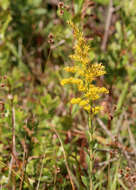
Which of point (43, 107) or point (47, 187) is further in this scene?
point (43, 107)

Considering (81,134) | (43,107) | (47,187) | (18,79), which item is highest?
(18,79)

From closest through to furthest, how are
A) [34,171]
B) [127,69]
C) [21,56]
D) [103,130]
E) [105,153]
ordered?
1. [34,171]
2. [105,153]
3. [103,130]
4. [127,69]
5. [21,56]

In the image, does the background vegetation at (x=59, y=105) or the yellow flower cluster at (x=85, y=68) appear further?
the background vegetation at (x=59, y=105)

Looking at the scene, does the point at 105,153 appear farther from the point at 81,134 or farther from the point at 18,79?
the point at 18,79

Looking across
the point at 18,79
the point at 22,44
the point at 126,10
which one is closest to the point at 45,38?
the point at 22,44

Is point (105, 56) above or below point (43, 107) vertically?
above

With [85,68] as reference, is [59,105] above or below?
below

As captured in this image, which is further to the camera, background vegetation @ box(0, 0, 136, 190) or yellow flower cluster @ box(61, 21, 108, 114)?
background vegetation @ box(0, 0, 136, 190)

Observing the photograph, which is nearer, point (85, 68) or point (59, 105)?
point (85, 68)
